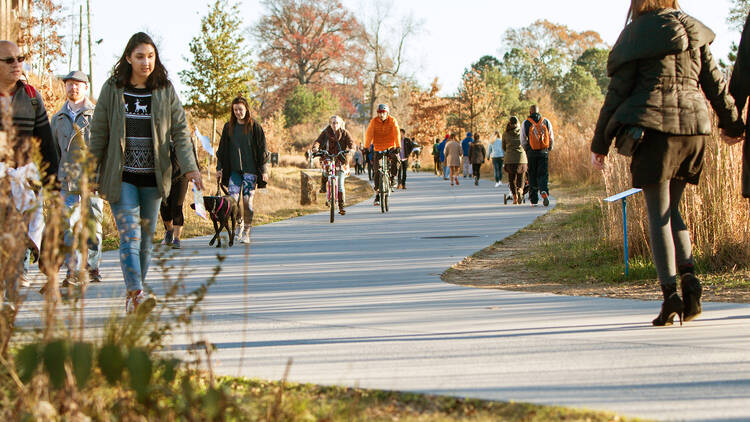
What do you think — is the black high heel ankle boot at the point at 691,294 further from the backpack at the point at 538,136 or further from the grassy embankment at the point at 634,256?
the backpack at the point at 538,136

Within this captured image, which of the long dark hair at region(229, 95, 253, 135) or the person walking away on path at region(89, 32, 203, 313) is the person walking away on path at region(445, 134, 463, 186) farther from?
the person walking away on path at region(89, 32, 203, 313)

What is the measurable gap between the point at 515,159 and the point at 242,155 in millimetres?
7933

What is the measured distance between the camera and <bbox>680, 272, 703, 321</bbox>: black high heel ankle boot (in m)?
5.18

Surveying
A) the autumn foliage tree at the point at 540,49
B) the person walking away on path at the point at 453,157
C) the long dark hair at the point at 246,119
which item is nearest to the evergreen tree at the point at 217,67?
the person walking away on path at the point at 453,157

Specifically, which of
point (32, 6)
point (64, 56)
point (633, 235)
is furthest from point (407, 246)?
point (32, 6)

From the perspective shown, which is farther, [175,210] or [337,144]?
[337,144]

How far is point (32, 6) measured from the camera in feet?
75.8

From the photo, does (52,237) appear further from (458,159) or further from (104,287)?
(458,159)

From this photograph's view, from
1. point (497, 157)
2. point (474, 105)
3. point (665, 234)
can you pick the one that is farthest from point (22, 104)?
point (474, 105)

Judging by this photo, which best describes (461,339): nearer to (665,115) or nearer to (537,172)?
(665,115)

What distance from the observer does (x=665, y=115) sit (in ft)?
16.6

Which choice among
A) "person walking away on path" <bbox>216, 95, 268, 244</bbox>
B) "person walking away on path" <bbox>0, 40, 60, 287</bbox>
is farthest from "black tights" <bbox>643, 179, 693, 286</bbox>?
"person walking away on path" <bbox>216, 95, 268, 244</bbox>

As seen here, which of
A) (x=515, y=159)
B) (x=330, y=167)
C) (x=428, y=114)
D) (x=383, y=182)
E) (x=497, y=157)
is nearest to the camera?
(x=330, y=167)

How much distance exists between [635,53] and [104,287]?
15.4 feet
